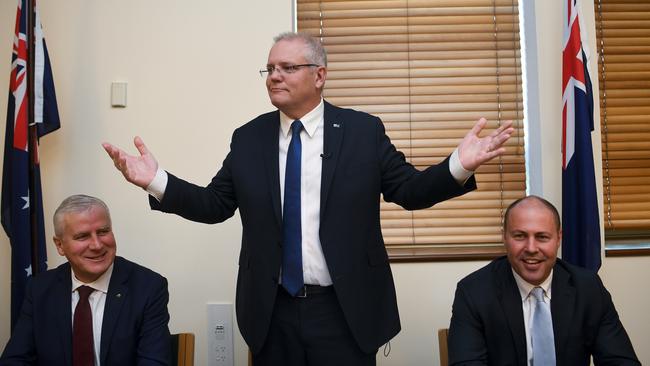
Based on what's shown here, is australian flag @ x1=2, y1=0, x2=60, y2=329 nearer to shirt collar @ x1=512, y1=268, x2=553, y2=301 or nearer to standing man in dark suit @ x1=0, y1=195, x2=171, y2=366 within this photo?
standing man in dark suit @ x1=0, y1=195, x2=171, y2=366

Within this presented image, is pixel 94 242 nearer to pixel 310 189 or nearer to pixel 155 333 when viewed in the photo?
pixel 155 333

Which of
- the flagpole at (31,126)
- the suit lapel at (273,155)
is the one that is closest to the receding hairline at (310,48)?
the suit lapel at (273,155)

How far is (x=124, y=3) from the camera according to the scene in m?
3.24

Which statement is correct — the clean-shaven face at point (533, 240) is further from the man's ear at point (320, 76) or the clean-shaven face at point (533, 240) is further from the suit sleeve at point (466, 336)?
the man's ear at point (320, 76)

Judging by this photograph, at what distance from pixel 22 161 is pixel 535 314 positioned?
7.70 ft

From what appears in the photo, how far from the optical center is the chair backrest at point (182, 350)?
2389 mm

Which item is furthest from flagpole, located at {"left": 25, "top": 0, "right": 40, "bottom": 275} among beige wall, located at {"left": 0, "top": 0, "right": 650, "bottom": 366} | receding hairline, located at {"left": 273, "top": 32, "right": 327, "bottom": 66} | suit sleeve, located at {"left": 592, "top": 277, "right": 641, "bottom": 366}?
suit sleeve, located at {"left": 592, "top": 277, "right": 641, "bottom": 366}

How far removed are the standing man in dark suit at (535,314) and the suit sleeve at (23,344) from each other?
1.51m

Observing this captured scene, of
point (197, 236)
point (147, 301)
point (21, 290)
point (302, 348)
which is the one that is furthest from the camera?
point (197, 236)

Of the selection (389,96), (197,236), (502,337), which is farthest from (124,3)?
(502,337)

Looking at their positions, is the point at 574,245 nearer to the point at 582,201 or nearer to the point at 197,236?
the point at 582,201

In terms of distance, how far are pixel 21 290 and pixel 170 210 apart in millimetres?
1247

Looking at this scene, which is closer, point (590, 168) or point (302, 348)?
point (302, 348)

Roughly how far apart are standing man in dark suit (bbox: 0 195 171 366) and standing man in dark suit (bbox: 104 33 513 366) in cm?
34
